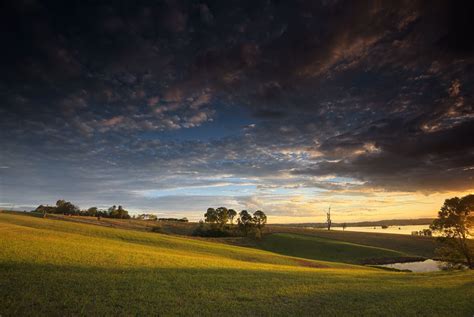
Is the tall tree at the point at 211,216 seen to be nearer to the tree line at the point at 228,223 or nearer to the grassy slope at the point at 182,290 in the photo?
the tree line at the point at 228,223

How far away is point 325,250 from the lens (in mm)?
78688

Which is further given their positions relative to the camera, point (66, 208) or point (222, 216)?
point (66, 208)

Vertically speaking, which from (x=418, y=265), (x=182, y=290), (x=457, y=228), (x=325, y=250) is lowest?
(x=418, y=265)

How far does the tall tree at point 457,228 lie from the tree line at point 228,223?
5337 cm

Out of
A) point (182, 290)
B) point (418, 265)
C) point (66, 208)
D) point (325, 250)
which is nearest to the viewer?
point (182, 290)

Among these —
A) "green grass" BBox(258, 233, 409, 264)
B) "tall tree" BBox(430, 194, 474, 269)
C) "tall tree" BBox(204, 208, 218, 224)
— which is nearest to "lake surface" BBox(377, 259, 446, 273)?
"green grass" BBox(258, 233, 409, 264)

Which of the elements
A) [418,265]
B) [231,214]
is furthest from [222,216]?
[418,265]

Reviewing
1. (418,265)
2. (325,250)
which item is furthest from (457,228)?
(325,250)

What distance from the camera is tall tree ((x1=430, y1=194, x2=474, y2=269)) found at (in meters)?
51.6

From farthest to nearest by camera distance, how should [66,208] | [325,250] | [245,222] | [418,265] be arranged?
1. [66,208]
2. [245,222]
3. [325,250]
4. [418,265]

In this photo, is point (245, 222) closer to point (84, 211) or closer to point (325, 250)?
point (325, 250)

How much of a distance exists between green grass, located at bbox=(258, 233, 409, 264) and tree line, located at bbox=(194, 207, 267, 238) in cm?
1058

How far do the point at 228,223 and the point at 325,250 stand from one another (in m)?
43.0

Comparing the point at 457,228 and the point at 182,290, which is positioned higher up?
the point at 457,228
